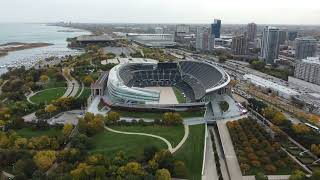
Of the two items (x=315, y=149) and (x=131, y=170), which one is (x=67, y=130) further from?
(x=315, y=149)

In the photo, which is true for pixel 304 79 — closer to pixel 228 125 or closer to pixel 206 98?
pixel 206 98

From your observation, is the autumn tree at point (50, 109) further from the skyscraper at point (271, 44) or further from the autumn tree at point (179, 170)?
the skyscraper at point (271, 44)

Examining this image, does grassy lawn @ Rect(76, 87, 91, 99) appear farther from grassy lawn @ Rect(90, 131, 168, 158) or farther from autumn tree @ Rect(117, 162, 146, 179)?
autumn tree @ Rect(117, 162, 146, 179)

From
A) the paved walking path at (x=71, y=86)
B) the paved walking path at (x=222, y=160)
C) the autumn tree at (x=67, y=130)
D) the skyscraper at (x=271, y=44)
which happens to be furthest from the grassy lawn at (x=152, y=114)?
the skyscraper at (x=271, y=44)

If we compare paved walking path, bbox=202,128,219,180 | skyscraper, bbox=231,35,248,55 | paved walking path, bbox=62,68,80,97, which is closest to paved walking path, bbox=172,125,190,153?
paved walking path, bbox=202,128,219,180

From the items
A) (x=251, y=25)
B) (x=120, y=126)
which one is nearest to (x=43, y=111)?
(x=120, y=126)

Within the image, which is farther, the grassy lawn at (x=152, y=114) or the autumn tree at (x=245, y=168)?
the grassy lawn at (x=152, y=114)

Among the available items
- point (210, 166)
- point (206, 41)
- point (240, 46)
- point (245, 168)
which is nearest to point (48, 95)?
point (210, 166)
